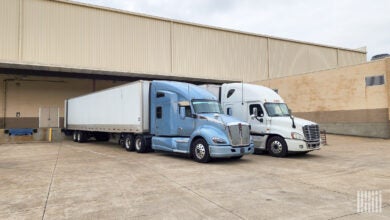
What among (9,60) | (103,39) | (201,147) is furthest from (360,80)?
(9,60)

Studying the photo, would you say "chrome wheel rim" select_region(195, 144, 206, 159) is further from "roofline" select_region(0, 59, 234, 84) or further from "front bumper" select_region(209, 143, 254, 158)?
"roofline" select_region(0, 59, 234, 84)

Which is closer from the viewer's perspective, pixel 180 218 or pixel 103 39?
pixel 180 218

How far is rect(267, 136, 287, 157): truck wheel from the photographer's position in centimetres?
1352

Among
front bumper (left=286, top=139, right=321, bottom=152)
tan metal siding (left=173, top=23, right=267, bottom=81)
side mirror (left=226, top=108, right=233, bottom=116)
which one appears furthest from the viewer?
tan metal siding (left=173, top=23, right=267, bottom=81)

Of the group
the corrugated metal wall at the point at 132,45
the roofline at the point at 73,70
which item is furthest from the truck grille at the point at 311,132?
the corrugated metal wall at the point at 132,45

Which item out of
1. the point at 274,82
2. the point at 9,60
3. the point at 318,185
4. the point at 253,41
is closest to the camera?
the point at 318,185

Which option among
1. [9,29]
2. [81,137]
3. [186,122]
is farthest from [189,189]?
[9,29]

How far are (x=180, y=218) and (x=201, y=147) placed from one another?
673cm

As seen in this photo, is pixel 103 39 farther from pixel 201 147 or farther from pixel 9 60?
pixel 201 147

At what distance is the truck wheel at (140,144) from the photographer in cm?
1499

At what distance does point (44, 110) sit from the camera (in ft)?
96.9

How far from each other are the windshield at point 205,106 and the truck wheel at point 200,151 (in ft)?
4.50

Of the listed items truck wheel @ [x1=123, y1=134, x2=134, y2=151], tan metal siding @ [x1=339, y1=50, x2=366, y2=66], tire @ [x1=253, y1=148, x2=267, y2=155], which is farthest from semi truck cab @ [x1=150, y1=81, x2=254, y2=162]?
tan metal siding @ [x1=339, y1=50, x2=366, y2=66]

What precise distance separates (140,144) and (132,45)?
15459 mm
